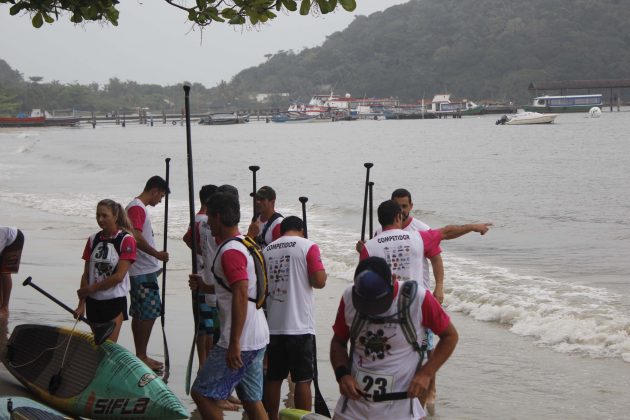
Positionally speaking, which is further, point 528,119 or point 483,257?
point 528,119

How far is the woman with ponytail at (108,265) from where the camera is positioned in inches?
286

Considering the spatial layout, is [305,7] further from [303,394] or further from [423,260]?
[303,394]

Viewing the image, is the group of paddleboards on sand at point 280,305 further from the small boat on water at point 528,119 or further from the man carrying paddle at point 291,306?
the small boat on water at point 528,119

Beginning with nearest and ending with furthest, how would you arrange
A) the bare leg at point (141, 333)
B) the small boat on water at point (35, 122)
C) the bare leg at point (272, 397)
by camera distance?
the bare leg at point (272, 397)
the bare leg at point (141, 333)
the small boat on water at point (35, 122)

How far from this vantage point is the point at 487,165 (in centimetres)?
5375

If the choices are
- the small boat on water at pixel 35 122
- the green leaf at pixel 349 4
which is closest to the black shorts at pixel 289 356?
the green leaf at pixel 349 4

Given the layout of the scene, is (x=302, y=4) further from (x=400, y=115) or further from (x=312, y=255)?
(x=400, y=115)

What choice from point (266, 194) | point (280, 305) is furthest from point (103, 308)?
point (280, 305)

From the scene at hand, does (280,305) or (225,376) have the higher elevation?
(280,305)

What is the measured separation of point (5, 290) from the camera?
9.48m

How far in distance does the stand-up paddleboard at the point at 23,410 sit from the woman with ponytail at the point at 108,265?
1.43 metres

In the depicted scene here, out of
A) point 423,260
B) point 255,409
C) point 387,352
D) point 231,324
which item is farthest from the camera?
point 423,260

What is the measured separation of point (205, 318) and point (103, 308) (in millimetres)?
836

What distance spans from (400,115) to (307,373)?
17643 centimetres
